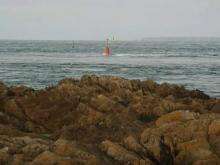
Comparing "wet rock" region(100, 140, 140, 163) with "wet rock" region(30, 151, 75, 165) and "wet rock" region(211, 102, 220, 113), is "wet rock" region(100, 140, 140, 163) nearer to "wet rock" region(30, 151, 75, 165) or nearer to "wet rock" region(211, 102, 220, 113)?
"wet rock" region(30, 151, 75, 165)

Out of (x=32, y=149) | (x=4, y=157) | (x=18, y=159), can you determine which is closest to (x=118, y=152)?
(x=32, y=149)

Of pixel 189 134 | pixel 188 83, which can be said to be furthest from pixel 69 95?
pixel 188 83

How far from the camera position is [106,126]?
14172 mm

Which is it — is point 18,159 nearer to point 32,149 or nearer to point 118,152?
point 32,149

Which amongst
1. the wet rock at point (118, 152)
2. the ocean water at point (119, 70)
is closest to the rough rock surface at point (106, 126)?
the wet rock at point (118, 152)

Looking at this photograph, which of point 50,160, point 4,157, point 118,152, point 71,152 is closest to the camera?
point 50,160

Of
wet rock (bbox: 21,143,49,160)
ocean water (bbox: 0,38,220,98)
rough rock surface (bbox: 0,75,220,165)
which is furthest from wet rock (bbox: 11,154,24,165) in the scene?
ocean water (bbox: 0,38,220,98)

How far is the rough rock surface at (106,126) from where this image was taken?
10.8 meters

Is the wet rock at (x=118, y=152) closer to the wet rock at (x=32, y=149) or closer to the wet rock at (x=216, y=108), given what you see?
the wet rock at (x=32, y=149)

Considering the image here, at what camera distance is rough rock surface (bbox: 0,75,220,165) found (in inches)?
426

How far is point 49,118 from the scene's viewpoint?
1712 cm

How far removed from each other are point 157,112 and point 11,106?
16.8ft

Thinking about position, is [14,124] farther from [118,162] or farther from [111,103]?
[118,162]

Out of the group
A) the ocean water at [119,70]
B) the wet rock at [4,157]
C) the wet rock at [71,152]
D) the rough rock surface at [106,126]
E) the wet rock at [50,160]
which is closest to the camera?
the wet rock at [50,160]
